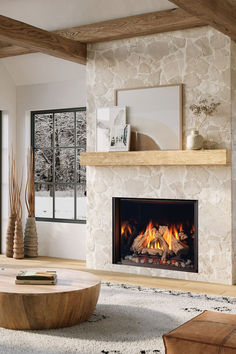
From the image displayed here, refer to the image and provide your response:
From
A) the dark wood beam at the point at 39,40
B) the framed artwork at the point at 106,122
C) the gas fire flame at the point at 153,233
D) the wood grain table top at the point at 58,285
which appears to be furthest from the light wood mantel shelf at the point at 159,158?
the wood grain table top at the point at 58,285

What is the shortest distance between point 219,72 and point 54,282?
2.90 metres

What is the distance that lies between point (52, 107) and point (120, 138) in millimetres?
1554

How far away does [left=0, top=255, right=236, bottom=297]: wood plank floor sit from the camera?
17.1 feet

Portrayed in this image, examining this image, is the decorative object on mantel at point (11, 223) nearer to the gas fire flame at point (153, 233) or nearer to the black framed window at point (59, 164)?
the black framed window at point (59, 164)

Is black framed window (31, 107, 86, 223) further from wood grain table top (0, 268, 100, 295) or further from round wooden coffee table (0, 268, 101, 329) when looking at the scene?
round wooden coffee table (0, 268, 101, 329)

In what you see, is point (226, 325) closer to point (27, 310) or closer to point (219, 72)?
point (27, 310)

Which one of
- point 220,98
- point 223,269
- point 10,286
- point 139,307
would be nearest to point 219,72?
point 220,98

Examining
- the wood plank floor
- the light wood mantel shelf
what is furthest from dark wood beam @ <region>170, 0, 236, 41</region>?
the wood plank floor

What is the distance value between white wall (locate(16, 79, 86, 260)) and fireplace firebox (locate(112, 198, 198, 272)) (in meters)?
0.84

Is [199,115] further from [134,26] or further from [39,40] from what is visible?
[39,40]

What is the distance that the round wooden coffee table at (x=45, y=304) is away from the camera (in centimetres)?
361

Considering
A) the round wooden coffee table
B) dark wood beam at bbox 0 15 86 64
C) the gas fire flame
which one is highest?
dark wood beam at bbox 0 15 86 64

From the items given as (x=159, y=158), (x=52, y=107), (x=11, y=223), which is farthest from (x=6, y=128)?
(x=159, y=158)

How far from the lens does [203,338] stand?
8.11ft
